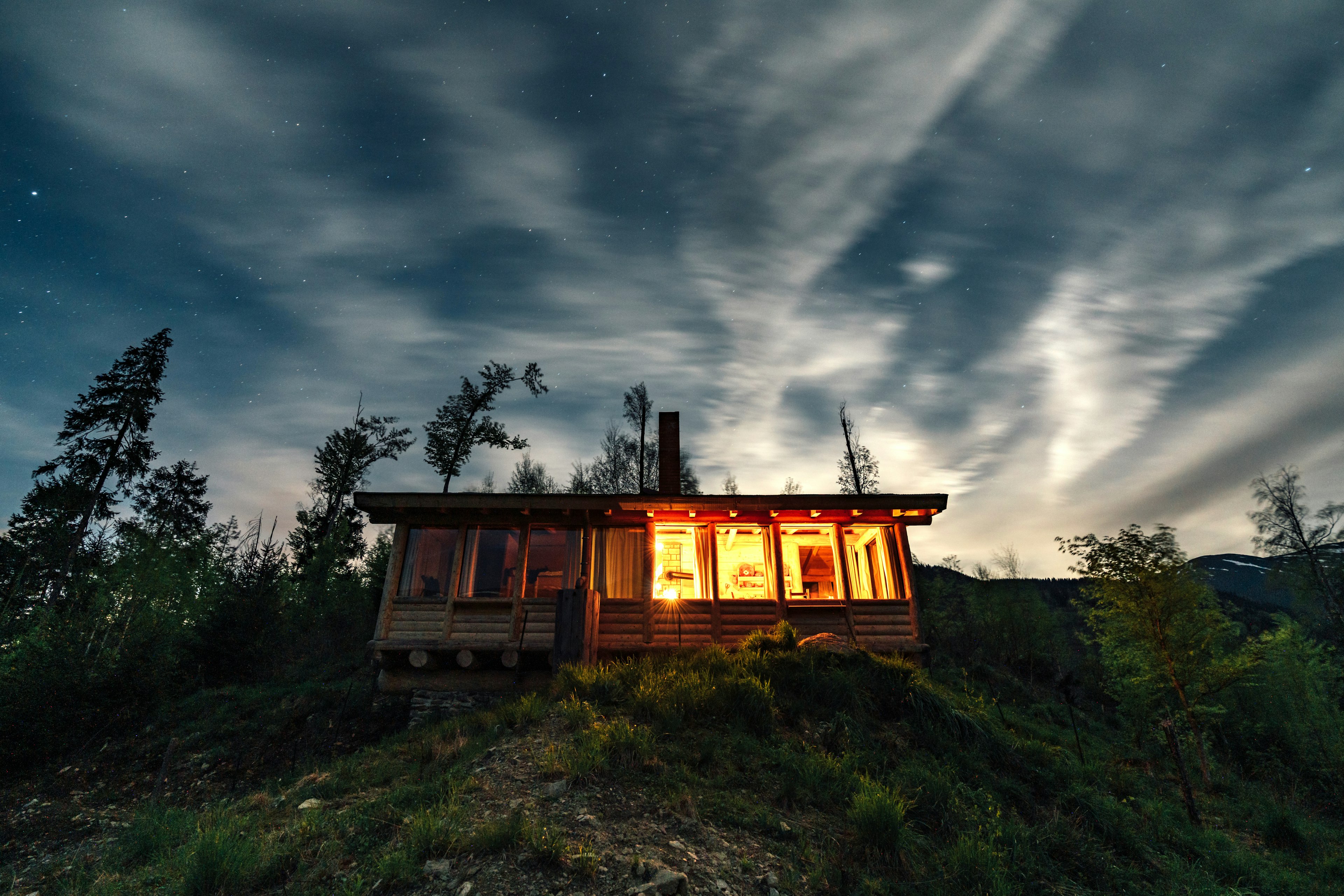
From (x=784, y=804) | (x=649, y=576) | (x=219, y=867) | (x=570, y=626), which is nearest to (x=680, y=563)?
(x=649, y=576)

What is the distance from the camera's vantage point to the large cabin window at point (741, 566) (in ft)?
49.9

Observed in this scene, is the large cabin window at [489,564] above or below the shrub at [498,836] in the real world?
above

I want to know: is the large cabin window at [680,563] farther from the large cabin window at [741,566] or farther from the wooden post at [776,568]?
the wooden post at [776,568]

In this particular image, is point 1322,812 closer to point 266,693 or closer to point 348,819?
point 348,819

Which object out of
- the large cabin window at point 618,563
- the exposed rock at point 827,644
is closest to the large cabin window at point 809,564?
the exposed rock at point 827,644

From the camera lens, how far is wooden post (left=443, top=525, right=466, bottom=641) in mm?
11734

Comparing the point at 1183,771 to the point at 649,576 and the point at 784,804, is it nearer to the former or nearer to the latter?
the point at 784,804

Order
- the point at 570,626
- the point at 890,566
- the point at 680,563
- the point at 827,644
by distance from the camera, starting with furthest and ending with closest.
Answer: the point at 680,563
the point at 890,566
the point at 827,644
the point at 570,626

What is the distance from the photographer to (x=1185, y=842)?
22.5 ft

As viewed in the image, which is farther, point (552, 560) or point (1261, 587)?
point (1261, 587)

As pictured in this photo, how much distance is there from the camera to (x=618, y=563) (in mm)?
12844

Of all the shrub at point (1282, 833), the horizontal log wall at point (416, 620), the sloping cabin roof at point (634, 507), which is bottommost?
the shrub at point (1282, 833)

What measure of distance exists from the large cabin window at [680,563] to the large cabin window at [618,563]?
399 millimetres

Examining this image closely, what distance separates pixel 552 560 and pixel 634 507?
237 cm
